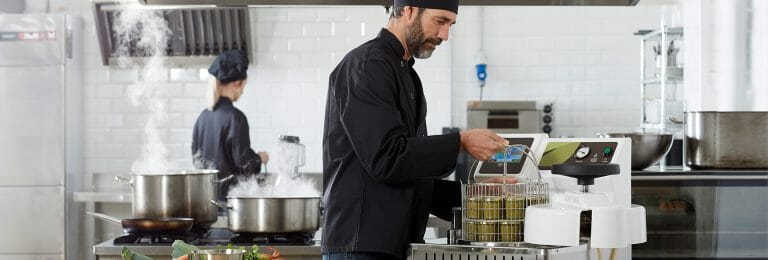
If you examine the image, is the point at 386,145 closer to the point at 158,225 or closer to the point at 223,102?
the point at 158,225

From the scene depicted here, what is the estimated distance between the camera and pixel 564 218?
252cm

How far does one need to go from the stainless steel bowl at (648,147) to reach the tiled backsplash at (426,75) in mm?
3275

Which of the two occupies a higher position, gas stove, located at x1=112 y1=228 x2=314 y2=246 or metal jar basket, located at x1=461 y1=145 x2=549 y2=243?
metal jar basket, located at x1=461 y1=145 x2=549 y2=243

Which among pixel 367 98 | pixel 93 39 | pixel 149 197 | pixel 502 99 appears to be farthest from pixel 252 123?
pixel 367 98

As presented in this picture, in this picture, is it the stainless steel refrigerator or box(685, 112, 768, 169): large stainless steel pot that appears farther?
the stainless steel refrigerator

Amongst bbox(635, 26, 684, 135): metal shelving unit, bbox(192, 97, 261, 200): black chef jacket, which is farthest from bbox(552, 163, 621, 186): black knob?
bbox(635, 26, 684, 135): metal shelving unit

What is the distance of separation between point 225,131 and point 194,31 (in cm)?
166

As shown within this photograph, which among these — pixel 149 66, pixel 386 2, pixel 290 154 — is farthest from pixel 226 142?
pixel 386 2

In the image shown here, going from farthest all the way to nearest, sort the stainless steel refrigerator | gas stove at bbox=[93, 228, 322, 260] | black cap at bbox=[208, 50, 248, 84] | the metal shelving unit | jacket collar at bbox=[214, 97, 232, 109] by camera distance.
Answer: the stainless steel refrigerator, the metal shelving unit, black cap at bbox=[208, 50, 248, 84], jacket collar at bbox=[214, 97, 232, 109], gas stove at bbox=[93, 228, 322, 260]

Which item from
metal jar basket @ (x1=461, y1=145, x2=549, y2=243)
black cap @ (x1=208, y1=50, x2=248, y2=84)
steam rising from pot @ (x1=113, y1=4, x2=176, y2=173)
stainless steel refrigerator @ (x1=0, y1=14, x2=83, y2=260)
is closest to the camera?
metal jar basket @ (x1=461, y1=145, x2=549, y2=243)

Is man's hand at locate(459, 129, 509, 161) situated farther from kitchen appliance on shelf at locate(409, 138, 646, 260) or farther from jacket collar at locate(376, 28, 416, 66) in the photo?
jacket collar at locate(376, 28, 416, 66)

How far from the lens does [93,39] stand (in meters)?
7.70

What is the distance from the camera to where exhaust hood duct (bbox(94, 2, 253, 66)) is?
24.8ft

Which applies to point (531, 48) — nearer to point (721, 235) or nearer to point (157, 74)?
point (157, 74)
